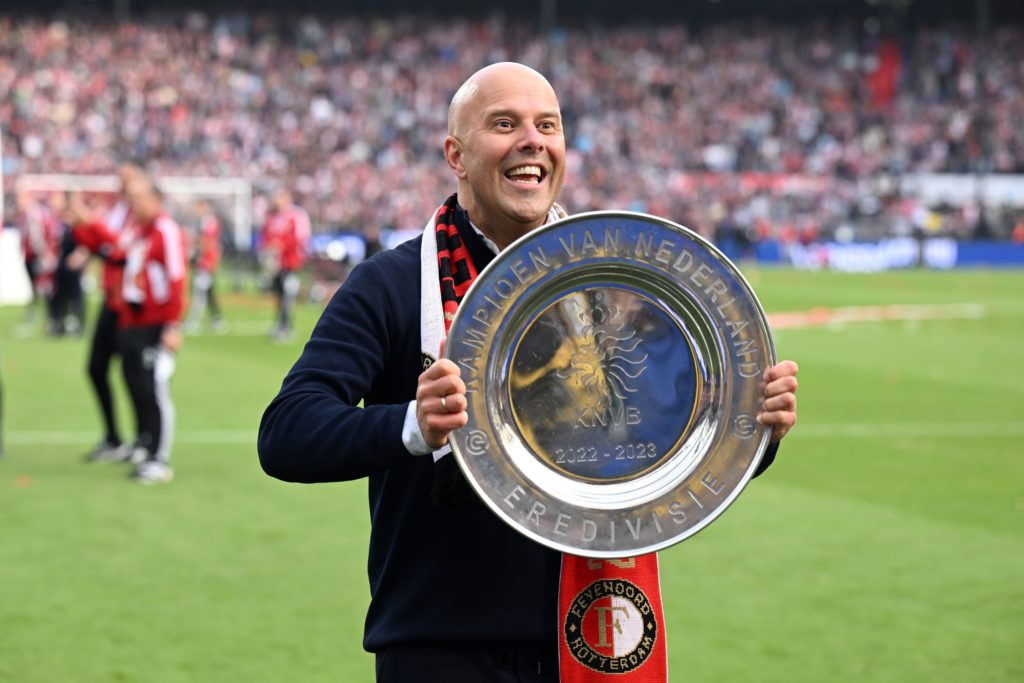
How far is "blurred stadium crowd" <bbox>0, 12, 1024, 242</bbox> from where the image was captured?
39.2 m

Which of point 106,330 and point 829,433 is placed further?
point 829,433

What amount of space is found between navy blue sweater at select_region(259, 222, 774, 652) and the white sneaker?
6727 millimetres

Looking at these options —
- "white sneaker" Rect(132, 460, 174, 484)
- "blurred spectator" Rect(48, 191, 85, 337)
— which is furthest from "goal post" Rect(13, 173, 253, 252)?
"white sneaker" Rect(132, 460, 174, 484)

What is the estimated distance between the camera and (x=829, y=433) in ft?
36.9

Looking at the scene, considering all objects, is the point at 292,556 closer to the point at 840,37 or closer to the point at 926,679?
the point at 926,679

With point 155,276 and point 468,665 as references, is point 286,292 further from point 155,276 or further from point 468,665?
point 468,665

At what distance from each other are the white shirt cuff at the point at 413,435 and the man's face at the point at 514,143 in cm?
51

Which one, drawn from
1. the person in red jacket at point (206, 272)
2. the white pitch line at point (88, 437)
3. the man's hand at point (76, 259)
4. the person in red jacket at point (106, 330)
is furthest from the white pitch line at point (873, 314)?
the person in red jacket at point (106, 330)

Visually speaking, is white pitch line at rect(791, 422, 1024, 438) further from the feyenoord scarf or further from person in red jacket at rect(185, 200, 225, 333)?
person in red jacket at rect(185, 200, 225, 333)

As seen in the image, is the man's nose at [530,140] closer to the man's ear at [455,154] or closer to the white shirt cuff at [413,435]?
the man's ear at [455,154]

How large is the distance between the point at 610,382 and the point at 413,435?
0.39 m

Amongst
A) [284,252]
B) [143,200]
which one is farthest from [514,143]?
[284,252]

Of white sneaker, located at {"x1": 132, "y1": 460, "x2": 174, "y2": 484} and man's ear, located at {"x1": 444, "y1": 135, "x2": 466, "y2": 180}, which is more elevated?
man's ear, located at {"x1": 444, "y1": 135, "x2": 466, "y2": 180}

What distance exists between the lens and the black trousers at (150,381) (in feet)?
30.8
